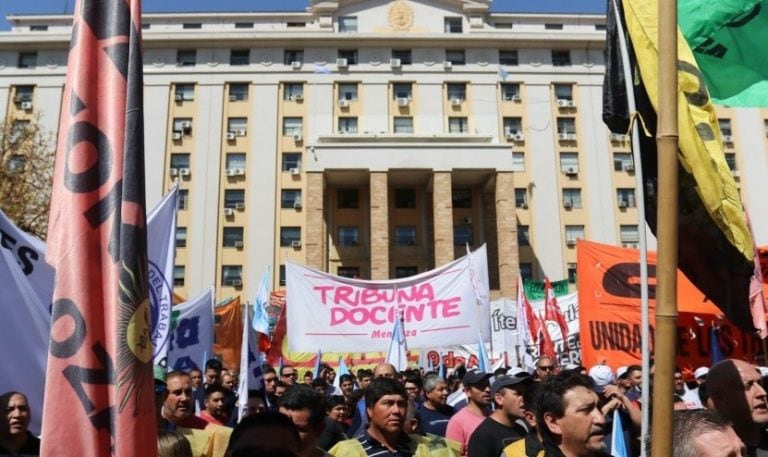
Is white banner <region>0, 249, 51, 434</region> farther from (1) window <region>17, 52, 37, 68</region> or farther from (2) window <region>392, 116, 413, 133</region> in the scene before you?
(1) window <region>17, 52, 37, 68</region>

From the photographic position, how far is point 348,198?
1405 inches

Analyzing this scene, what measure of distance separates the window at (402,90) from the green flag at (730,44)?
3350 cm

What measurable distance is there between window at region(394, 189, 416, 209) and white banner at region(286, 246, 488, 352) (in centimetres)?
2596

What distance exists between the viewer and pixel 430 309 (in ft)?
31.6

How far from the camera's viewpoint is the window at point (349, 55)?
37.4 metres

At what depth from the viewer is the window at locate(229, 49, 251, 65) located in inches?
1485

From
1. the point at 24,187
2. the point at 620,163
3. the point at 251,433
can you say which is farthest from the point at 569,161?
the point at 251,433

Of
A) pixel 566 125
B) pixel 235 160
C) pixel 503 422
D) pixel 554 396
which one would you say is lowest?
pixel 503 422

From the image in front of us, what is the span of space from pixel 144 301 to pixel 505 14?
4144 cm

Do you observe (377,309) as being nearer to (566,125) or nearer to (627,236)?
(627,236)

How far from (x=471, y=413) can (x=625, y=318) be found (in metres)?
3.73

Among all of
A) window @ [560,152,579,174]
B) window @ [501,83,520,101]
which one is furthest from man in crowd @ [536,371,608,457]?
window @ [501,83,520,101]

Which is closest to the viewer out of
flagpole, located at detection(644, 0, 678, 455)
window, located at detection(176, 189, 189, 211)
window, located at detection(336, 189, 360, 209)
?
flagpole, located at detection(644, 0, 678, 455)

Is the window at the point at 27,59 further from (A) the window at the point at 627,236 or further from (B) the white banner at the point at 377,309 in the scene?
(B) the white banner at the point at 377,309
